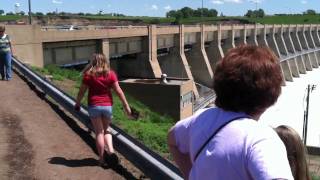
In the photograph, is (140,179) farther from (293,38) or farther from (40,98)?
(293,38)

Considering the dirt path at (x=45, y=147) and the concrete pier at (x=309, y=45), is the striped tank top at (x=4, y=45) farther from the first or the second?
the concrete pier at (x=309, y=45)

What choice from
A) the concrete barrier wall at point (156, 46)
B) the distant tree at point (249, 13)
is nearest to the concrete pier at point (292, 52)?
the concrete barrier wall at point (156, 46)

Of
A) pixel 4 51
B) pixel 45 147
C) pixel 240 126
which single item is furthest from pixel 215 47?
pixel 240 126

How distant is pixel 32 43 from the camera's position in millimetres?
21109

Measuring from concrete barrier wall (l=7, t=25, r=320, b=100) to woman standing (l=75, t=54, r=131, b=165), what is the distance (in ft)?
4.86

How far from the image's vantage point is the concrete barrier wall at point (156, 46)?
21.8 m

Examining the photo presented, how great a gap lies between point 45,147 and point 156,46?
116 ft

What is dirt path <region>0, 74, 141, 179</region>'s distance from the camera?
6392mm

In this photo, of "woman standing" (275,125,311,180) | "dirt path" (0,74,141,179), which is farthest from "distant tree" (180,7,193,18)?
"woman standing" (275,125,311,180)

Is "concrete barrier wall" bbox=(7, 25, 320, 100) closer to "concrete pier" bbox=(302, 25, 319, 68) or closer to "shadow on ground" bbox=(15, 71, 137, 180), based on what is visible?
"shadow on ground" bbox=(15, 71, 137, 180)

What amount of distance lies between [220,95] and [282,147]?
15.9 inches

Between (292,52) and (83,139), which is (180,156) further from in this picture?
(292,52)

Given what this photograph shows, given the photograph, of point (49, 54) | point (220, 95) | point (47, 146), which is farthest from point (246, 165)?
point (49, 54)

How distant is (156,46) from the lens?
4259 centimetres
